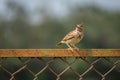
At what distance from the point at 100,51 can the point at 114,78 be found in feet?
46.9

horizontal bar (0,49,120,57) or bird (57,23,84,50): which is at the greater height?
horizontal bar (0,49,120,57)

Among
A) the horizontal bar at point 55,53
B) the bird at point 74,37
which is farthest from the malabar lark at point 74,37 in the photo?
the horizontal bar at point 55,53

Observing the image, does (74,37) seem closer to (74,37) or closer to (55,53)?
(74,37)

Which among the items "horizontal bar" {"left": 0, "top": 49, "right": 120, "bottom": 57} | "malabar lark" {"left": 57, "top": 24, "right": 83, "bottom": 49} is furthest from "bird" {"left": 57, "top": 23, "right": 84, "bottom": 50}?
"horizontal bar" {"left": 0, "top": 49, "right": 120, "bottom": 57}

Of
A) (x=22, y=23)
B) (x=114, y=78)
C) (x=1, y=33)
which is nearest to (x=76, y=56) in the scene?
(x=114, y=78)

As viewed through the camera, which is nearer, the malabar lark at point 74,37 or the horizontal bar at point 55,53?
the horizontal bar at point 55,53

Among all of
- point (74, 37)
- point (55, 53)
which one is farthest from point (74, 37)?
point (55, 53)

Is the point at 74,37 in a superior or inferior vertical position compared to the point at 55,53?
inferior

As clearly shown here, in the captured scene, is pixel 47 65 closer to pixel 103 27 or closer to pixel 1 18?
pixel 1 18

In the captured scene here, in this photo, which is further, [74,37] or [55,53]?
[74,37]

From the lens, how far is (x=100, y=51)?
8.25ft

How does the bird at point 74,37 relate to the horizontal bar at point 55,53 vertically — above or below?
below

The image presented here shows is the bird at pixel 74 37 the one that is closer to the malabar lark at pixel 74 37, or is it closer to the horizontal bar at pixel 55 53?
the malabar lark at pixel 74 37

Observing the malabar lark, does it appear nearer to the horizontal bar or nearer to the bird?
the bird
